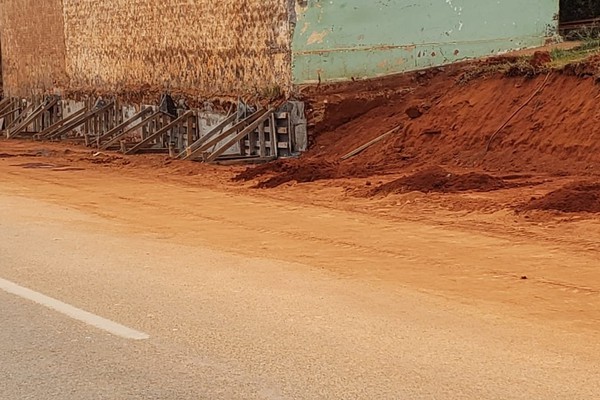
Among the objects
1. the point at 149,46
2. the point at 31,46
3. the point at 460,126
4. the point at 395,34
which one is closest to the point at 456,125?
the point at 460,126

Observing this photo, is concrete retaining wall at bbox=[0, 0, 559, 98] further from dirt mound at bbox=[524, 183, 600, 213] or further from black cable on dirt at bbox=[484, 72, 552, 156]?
dirt mound at bbox=[524, 183, 600, 213]

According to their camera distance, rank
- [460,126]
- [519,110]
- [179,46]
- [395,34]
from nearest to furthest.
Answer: [519,110] < [460,126] < [395,34] < [179,46]

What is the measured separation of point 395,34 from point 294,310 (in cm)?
1344

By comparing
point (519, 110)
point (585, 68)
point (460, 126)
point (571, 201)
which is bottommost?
point (571, 201)

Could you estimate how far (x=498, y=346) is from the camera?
652 centimetres

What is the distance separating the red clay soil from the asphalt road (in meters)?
7.39

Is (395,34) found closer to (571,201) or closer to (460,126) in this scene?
(460,126)

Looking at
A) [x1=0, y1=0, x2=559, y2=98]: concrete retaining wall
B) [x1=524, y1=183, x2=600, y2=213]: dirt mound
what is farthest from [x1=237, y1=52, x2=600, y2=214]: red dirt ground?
[x1=524, y1=183, x2=600, y2=213]: dirt mound

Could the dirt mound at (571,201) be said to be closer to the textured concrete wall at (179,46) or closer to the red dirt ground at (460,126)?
the red dirt ground at (460,126)

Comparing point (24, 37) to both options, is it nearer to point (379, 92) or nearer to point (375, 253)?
point (379, 92)

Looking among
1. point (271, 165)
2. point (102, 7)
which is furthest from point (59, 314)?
point (102, 7)

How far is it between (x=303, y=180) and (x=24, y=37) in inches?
828

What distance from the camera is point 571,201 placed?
1205cm

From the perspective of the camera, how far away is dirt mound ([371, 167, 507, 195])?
14117mm
